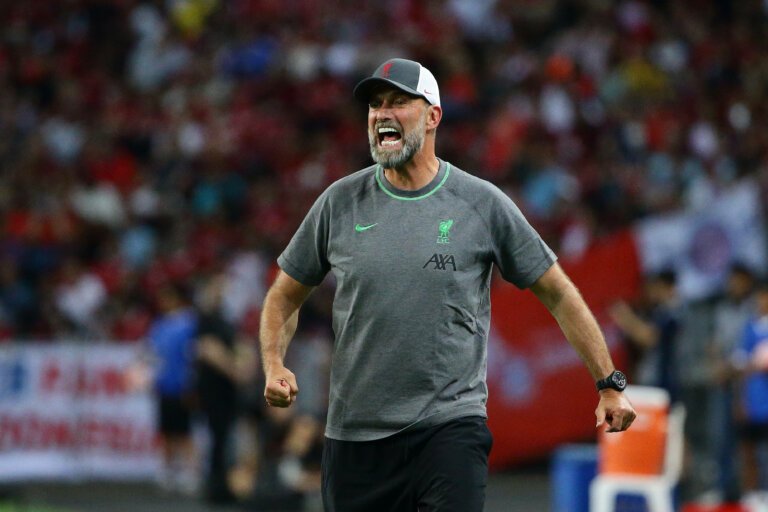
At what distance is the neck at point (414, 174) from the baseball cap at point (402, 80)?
23cm

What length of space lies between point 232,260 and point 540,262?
12472 millimetres

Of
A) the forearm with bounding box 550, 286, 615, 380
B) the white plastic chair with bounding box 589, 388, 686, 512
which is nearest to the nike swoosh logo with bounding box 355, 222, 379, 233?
the forearm with bounding box 550, 286, 615, 380

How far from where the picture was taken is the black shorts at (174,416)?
1539 cm

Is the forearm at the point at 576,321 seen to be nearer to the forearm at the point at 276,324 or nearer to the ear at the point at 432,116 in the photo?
the ear at the point at 432,116

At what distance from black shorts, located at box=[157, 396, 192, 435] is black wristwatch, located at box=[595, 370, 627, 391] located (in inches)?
407

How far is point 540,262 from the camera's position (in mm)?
5566

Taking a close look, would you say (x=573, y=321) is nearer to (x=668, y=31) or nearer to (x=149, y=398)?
(x=149, y=398)

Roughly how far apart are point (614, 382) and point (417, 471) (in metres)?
0.81

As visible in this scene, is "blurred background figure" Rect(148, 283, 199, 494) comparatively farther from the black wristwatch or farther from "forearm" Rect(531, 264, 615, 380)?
the black wristwatch

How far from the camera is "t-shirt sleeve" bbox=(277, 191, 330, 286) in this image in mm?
5691

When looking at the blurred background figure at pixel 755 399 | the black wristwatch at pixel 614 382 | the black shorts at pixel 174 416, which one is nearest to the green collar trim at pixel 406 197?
the black wristwatch at pixel 614 382

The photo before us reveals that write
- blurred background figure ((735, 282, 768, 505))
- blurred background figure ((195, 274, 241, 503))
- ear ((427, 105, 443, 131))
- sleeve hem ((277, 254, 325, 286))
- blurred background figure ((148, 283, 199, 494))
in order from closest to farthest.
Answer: ear ((427, 105, 443, 131))
sleeve hem ((277, 254, 325, 286))
blurred background figure ((735, 282, 768, 505))
blurred background figure ((195, 274, 241, 503))
blurred background figure ((148, 283, 199, 494))

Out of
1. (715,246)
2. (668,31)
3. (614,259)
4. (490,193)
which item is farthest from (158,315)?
(490,193)

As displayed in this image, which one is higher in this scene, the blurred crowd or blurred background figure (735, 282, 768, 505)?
the blurred crowd
